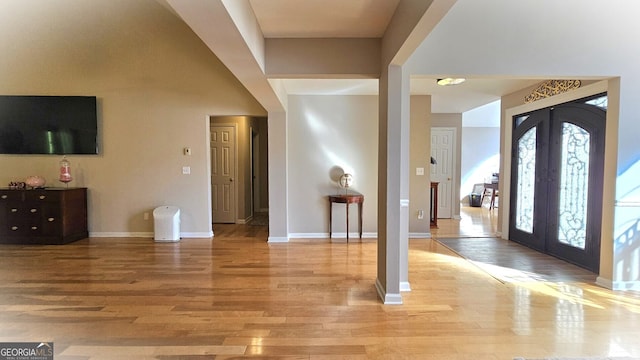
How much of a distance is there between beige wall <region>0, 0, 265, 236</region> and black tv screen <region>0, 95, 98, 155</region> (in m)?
0.15

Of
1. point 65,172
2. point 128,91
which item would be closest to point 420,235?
point 128,91

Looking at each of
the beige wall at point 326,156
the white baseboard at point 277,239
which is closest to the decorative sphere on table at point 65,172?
the white baseboard at point 277,239

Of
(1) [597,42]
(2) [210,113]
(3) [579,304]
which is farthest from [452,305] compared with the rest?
(2) [210,113]

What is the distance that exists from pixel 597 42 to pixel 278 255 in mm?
4101

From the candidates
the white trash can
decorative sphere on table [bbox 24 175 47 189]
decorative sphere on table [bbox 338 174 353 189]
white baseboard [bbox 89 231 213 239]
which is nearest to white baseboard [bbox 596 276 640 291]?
decorative sphere on table [bbox 338 174 353 189]

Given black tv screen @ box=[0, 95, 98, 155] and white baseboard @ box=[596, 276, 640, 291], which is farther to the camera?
black tv screen @ box=[0, 95, 98, 155]

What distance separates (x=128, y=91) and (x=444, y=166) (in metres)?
6.51

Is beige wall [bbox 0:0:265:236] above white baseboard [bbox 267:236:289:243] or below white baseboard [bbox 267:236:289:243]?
above

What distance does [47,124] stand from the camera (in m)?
4.62

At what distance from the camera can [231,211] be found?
6.06 m

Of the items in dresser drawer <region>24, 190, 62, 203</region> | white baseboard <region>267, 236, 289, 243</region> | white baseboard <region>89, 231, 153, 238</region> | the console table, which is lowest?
white baseboard <region>267, 236, 289, 243</region>

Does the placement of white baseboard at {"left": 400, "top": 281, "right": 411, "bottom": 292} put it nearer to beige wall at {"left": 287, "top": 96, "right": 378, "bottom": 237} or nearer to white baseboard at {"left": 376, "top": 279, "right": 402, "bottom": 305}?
white baseboard at {"left": 376, "top": 279, "right": 402, "bottom": 305}

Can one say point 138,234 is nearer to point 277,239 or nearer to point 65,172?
point 65,172

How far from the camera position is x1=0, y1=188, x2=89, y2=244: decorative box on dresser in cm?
426
